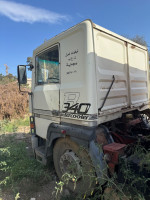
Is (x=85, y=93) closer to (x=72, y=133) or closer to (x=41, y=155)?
(x=72, y=133)

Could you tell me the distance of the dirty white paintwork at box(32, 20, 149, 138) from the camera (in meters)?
2.30

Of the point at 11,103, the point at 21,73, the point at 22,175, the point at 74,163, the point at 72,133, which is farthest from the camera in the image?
the point at 11,103

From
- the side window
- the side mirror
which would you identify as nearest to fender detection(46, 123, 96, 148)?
the side window

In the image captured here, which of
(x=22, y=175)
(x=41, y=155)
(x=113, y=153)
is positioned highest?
(x=113, y=153)

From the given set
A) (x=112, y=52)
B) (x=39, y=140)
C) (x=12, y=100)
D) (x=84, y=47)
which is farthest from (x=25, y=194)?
(x=12, y=100)

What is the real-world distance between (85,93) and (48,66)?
1317 millimetres

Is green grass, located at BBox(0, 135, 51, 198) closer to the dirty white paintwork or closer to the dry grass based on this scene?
the dirty white paintwork

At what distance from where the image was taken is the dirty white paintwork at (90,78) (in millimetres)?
2299

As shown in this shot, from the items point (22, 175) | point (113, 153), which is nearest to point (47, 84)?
point (113, 153)

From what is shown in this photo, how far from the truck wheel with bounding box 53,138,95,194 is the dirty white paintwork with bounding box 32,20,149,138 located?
0.42 meters

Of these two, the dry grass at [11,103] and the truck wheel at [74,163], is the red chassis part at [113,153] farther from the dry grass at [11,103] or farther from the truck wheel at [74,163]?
the dry grass at [11,103]

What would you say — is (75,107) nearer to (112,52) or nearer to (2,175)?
(112,52)

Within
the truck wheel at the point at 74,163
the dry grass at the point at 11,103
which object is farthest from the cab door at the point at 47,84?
the dry grass at the point at 11,103

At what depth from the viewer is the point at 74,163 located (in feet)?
7.30
